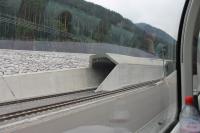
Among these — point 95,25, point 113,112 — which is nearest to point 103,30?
point 95,25

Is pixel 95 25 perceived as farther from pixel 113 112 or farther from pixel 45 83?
pixel 45 83

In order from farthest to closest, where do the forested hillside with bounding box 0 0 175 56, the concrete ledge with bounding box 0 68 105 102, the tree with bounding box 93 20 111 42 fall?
the concrete ledge with bounding box 0 68 105 102
the tree with bounding box 93 20 111 42
the forested hillside with bounding box 0 0 175 56

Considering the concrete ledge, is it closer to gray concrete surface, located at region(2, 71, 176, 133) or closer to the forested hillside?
gray concrete surface, located at region(2, 71, 176, 133)

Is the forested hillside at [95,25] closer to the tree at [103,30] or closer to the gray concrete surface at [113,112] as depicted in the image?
the tree at [103,30]

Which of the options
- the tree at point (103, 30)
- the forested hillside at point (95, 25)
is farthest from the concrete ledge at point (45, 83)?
the tree at point (103, 30)

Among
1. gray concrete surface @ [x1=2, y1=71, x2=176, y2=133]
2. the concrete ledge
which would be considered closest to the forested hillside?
gray concrete surface @ [x1=2, y1=71, x2=176, y2=133]

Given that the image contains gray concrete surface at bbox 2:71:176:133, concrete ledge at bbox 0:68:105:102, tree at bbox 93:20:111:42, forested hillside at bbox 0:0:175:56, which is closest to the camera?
gray concrete surface at bbox 2:71:176:133

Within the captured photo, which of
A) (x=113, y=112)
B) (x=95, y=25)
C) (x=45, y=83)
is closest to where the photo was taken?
(x=95, y=25)

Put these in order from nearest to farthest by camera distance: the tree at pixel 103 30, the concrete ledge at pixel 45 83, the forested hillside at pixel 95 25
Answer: the forested hillside at pixel 95 25, the tree at pixel 103 30, the concrete ledge at pixel 45 83

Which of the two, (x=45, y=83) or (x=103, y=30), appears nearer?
(x=103, y=30)

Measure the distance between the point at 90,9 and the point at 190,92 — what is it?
5.12 ft

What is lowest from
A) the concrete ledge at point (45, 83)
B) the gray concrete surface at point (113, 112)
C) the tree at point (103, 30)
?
the concrete ledge at point (45, 83)

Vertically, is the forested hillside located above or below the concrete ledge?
above

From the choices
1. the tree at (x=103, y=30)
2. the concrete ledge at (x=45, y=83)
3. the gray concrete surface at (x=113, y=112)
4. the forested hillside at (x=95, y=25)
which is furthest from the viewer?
the concrete ledge at (x=45, y=83)
